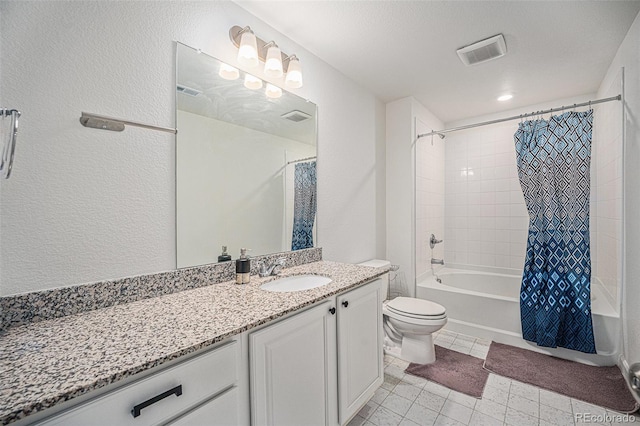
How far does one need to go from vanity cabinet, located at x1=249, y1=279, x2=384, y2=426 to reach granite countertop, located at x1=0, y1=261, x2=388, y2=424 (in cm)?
10

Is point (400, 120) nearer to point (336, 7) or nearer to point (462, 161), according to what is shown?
point (462, 161)

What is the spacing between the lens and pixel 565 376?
1.98 m

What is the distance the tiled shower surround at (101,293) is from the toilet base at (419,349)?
1550mm

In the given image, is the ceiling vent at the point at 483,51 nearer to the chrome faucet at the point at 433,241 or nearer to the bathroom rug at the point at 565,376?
the chrome faucet at the point at 433,241

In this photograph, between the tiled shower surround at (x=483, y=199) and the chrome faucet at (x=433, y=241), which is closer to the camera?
the tiled shower surround at (x=483, y=199)

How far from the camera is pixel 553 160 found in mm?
2365

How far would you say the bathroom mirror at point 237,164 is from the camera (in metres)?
1.34

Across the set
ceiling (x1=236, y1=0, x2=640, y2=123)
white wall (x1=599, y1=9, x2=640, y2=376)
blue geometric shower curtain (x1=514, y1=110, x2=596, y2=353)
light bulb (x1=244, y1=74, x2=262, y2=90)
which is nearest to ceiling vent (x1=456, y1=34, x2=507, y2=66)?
ceiling (x1=236, y1=0, x2=640, y2=123)

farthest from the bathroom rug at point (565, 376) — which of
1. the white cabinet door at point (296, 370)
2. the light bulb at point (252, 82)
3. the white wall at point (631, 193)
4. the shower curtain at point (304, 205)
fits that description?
the light bulb at point (252, 82)

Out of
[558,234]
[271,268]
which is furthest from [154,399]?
[558,234]

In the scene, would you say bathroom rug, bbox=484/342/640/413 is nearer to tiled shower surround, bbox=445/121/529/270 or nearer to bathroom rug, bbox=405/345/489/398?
bathroom rug, bbox=405/345/489/398

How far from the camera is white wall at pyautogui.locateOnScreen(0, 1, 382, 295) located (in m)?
0.92

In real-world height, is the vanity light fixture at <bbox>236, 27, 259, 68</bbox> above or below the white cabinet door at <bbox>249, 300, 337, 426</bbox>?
above

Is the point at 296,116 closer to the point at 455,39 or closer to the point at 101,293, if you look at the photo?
the point at 455,39
